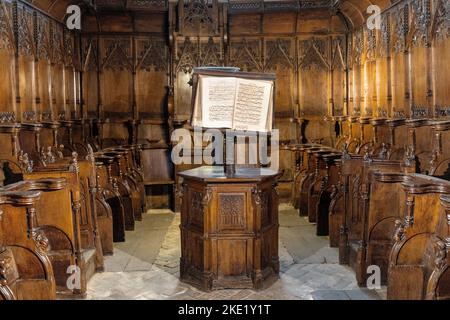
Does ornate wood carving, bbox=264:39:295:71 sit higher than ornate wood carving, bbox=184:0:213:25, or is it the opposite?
ornate wood carving, bbox=184:0:213:25

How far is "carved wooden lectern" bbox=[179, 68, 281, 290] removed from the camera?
4406mm

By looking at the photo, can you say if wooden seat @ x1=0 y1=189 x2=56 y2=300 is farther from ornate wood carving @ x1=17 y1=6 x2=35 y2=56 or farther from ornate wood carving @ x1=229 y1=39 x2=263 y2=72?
ornate wood carving @ x1=229 y1=39 x2=263 y2=72

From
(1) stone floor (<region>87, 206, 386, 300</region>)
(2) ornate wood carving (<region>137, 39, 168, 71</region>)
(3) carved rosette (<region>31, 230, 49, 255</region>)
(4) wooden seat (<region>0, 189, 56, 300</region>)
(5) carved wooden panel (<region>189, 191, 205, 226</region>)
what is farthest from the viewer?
(2) ornate wood carving (<region>137, 39, 168, 71</region>)

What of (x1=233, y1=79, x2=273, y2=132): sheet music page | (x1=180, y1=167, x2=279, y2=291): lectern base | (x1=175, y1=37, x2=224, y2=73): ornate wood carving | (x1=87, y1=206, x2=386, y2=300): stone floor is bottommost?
(x1=87, y1=206, x2=386, y2=300): stone floor

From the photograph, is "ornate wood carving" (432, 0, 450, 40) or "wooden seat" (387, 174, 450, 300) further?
"ornate wood carving" (432, 0, 450, 40)

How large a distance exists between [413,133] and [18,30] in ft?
17.8

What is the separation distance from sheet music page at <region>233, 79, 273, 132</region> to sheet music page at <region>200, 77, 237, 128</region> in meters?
0.07

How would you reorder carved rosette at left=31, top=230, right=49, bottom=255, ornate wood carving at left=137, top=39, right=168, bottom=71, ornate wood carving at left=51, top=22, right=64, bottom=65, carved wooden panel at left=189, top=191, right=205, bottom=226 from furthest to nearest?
ornate wood carving at left=137, top=39, right=168, bottom=71 → ornate wood carving at left=51, top=22, right=64, bottom=65 → carved wooden panel at left=189, top=191, right=205, bottom=226 → carved rosette at left=31, top=230, right=49, bottom=255

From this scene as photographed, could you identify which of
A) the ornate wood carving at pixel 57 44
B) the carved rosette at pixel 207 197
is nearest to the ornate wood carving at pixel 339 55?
the ornate wood carving at pixel 57 44

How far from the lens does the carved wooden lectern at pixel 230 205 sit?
4.41m

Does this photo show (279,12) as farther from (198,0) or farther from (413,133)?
(413,133)

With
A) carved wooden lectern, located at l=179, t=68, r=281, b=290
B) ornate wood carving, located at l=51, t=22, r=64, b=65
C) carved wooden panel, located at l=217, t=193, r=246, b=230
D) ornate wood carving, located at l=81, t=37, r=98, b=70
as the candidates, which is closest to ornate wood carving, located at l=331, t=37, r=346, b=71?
ornate wood carving, located at l=81, t=37, r=98, b=70

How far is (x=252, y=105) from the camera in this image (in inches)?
176

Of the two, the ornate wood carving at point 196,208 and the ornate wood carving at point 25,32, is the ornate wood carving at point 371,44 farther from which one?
the ornate wood carving at point 25,32
